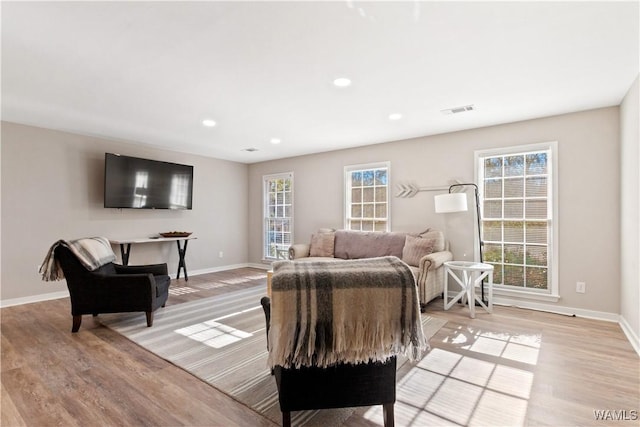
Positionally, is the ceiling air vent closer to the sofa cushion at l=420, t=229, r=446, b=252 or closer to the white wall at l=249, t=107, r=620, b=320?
the white wall at l=249, t=107, r=620, b=320

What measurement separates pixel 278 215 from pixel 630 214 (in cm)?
554

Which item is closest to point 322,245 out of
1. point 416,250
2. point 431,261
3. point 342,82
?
point 416,250

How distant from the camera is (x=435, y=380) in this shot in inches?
87.7

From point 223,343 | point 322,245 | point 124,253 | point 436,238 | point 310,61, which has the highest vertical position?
point 310,61

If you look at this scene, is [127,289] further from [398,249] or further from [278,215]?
[278,215]

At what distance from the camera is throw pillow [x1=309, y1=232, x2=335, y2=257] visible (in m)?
5.21

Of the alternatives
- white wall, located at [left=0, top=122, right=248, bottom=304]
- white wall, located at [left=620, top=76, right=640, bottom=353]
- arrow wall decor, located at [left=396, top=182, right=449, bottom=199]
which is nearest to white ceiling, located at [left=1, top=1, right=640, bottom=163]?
white wall, located at [left=620, top=76, right=640, bottom=353]

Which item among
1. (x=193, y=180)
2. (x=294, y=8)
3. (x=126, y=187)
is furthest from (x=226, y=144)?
(x=294, y=8)

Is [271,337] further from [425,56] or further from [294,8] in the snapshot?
[425,56]

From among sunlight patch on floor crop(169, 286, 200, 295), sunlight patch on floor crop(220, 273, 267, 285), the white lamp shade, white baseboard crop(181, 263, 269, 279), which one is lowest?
sunlight patch on floor crop(169, 286, 200, 295)

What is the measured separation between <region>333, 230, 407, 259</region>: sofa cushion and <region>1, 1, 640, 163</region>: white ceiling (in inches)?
67.9

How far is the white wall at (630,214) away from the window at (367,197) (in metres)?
2.85

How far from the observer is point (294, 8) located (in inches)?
73.0

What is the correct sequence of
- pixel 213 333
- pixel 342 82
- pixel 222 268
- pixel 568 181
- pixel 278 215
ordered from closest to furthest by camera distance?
pixel 342 82 → pixel 213 333 → pixel 568 181 → pixel 222 268 → pixel 278 215
